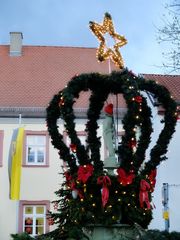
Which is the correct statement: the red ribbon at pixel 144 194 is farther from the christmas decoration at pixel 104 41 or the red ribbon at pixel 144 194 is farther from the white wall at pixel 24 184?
the white wall at pixel 24 184

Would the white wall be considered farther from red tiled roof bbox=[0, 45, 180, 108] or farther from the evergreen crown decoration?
the evergreen crown decoration

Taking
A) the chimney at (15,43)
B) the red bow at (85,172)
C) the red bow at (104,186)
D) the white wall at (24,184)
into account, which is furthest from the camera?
the chimney at (15,43)

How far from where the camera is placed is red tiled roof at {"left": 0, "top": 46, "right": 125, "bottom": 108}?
77.9 feet

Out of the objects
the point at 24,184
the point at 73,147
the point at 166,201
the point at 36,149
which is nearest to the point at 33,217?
the point at 24,184

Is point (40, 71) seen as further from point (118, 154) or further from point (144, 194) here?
point (144, 194)

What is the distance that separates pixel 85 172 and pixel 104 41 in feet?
8.39

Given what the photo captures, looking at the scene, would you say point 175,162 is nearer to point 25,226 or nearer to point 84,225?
point 25,226

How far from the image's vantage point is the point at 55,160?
22.6 m

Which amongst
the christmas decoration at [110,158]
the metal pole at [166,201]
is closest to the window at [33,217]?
the metal pole at [166,201]

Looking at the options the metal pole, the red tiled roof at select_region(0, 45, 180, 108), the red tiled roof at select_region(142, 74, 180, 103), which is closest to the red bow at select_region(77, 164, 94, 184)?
the metal pole

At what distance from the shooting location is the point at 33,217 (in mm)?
22266

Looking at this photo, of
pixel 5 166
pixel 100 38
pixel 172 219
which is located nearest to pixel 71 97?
pixel 100 38

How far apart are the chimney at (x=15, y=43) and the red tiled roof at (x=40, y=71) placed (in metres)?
0.25

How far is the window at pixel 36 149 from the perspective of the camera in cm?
2280
